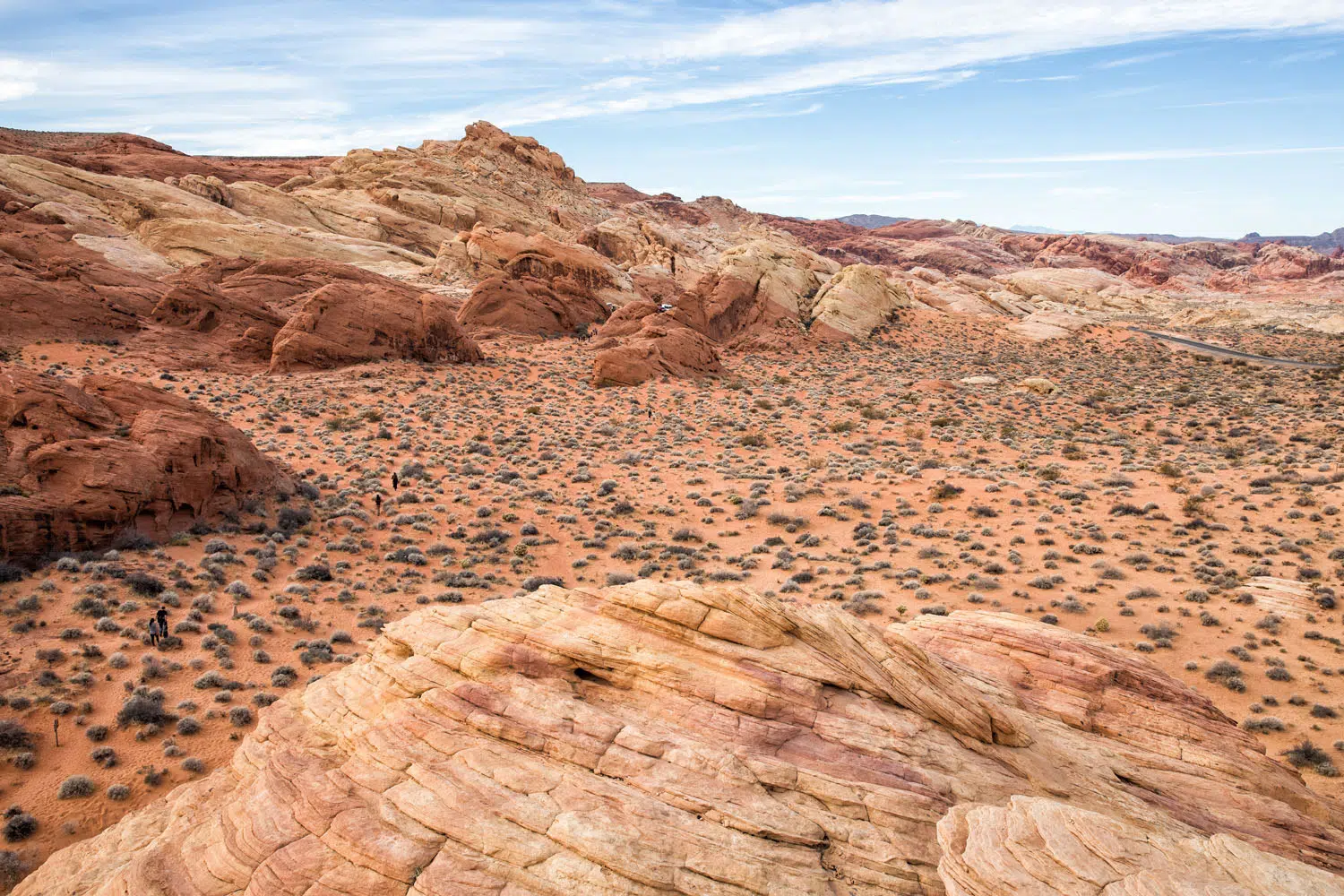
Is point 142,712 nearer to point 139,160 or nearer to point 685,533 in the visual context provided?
point 685,533

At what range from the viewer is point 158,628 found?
13.3 metres

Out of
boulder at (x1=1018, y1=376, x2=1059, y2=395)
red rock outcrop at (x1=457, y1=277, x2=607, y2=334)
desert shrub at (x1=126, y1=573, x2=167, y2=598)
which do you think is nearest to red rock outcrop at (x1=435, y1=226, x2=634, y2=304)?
red rock outcrop at (x1=457, y1=277, x2=607, y2=334)

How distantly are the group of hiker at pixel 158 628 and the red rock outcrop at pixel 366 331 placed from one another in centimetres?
2632

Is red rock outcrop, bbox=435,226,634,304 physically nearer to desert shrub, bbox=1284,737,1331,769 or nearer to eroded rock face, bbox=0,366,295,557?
eroded rock face, bbox=0,366,295,557

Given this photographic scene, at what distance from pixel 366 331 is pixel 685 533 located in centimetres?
2601

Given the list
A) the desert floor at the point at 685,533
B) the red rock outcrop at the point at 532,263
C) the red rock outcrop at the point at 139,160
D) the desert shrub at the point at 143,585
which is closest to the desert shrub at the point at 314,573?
the desert floor at the point at 685,533

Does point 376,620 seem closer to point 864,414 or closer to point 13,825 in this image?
point 13,825

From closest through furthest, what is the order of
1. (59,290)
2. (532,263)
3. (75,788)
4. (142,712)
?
(75,788) → (142,712) → (59,290) → (532,263)

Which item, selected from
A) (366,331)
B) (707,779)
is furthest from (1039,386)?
(707,779)

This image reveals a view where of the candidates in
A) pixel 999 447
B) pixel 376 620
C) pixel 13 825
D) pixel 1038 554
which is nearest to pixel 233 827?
pixel 13 825

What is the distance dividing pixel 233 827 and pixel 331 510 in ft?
49.5

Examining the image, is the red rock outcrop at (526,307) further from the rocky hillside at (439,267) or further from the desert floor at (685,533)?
the desert floor at (685,533)

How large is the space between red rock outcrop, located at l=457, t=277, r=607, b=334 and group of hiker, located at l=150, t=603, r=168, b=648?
36687 mm

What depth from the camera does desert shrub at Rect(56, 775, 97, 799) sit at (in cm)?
971
